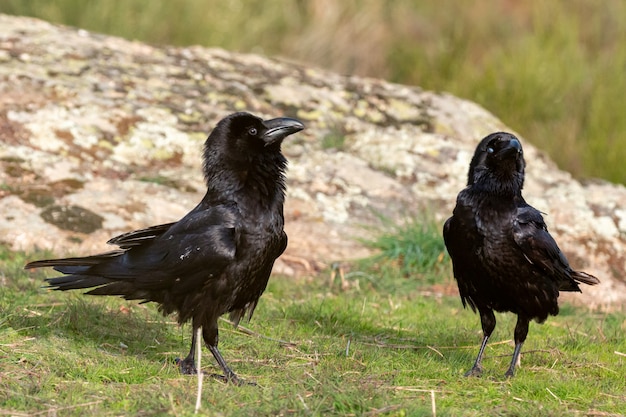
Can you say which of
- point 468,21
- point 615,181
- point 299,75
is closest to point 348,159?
point 299,75

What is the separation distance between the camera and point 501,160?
186 inches

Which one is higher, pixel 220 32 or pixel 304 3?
pixel 304 3

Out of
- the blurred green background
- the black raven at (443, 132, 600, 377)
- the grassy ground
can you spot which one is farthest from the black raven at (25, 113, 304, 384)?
the blurred green background

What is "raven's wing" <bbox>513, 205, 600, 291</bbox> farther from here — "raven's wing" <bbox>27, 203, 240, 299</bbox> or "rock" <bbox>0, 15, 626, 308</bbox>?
"rock" <bbox>0, 15, 626, 308</bbox>

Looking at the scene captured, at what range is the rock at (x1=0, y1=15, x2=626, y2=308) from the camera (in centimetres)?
685

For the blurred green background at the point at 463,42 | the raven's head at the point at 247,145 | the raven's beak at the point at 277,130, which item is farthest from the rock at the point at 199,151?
the raven's beak at the point at 277,130

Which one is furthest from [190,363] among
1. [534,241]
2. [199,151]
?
[199,151]

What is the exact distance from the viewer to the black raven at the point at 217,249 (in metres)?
4.15

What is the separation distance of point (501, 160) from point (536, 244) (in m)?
0.47

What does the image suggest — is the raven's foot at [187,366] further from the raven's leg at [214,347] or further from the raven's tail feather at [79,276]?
the raven's tail feather at [79,276]

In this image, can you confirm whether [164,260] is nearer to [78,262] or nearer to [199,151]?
[78,262]

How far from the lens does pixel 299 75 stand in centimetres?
911

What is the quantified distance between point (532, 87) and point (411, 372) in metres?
6.80

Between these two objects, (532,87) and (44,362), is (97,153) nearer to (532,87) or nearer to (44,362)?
(44,362)
